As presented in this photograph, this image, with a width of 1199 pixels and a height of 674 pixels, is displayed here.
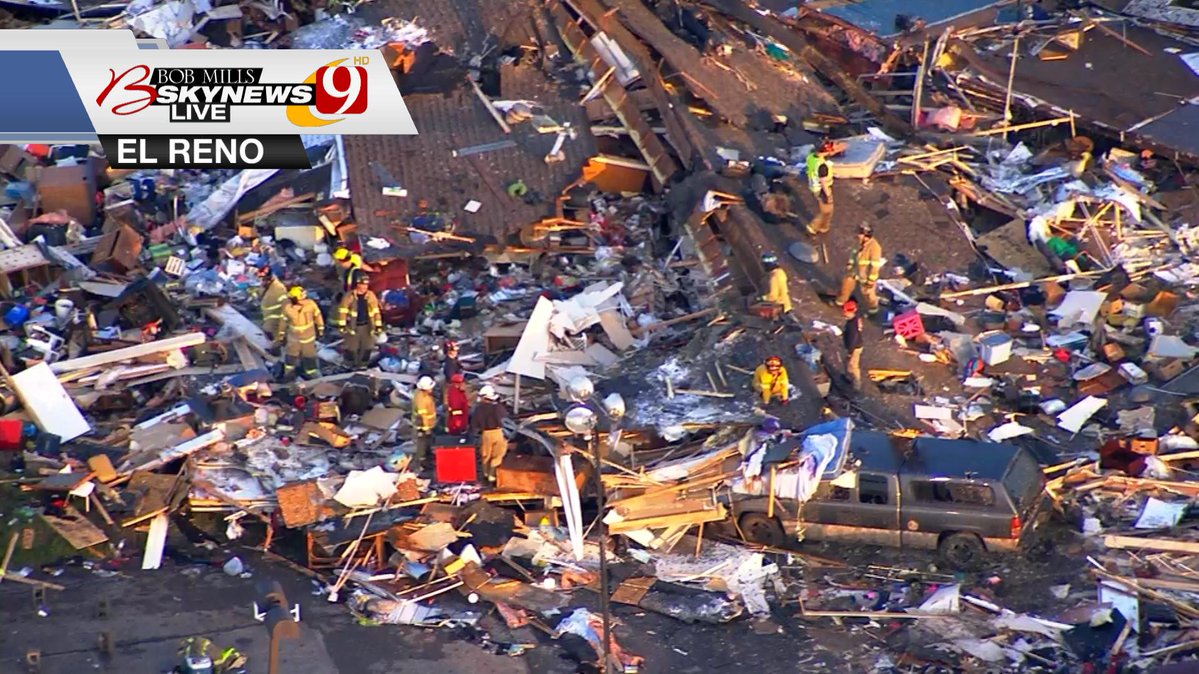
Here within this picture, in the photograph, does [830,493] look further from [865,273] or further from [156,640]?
[156,640]

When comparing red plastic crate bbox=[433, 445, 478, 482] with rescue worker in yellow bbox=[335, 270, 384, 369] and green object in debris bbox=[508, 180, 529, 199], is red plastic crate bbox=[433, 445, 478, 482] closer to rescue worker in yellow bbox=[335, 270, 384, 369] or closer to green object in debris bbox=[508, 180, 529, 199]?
rescue worker in yellow bbox=[335, 270, 384, 369]

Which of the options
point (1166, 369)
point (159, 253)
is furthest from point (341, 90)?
point (1166, 369)

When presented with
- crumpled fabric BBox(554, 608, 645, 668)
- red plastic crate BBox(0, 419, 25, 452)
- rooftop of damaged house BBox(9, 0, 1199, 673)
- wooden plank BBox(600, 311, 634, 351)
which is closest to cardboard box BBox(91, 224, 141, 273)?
rooftop of damaged house BBox(9, 0, 1199, 673)

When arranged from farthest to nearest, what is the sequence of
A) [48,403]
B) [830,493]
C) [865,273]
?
[865,273]
[48,403]
[830,493]

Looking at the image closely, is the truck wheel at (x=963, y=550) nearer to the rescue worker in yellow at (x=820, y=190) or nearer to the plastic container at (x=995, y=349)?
the plastic container at (x=995, y=349)

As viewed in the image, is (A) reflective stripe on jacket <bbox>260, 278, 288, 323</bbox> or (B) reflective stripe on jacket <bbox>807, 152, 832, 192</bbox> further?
(B) reflective stripe on jacket <bbox>807, 152, 832, 192</bbox>

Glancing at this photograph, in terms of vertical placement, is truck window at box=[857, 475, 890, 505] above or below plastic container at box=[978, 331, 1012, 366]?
above

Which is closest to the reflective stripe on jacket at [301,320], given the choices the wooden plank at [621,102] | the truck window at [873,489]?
the wooden plank at [621,102]
